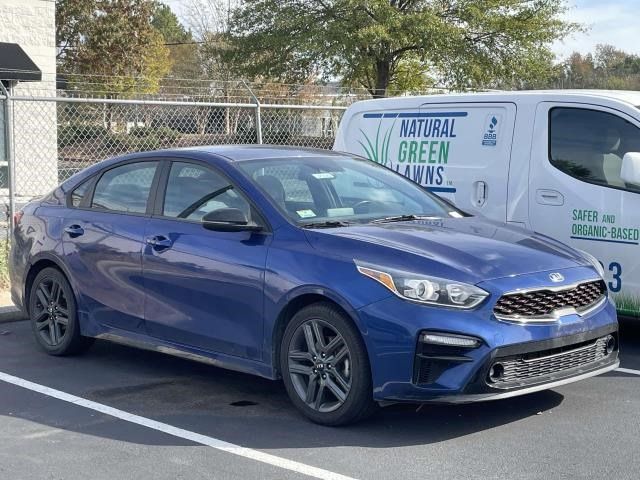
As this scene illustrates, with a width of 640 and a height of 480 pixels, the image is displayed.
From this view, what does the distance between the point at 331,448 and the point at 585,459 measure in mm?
1290

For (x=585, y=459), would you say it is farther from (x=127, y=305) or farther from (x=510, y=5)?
(x=510, y=5)

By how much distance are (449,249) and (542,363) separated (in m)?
0.80

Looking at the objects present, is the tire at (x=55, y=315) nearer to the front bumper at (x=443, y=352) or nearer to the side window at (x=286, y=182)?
the side window at (x=286, y=182)

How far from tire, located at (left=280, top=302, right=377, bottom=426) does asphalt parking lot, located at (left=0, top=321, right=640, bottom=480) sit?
124 millimetres

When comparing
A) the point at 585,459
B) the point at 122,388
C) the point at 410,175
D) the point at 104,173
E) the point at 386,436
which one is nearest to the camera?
the point at 585,459

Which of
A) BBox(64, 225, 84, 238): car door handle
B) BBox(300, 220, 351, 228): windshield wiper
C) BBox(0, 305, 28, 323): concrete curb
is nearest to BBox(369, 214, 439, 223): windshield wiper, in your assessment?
BBox(300, 220, 351, 228): windshield wiper

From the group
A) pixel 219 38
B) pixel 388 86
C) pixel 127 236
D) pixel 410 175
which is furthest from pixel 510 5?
pixel 127 236

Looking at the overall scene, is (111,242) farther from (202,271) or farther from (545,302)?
(545,302)

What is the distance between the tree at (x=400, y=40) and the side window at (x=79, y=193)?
2587 centimetres

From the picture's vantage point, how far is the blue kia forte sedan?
4.98 meters

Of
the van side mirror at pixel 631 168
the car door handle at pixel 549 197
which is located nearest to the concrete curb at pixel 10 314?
the car door handle at pixel 549 197

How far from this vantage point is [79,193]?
23.6 ft

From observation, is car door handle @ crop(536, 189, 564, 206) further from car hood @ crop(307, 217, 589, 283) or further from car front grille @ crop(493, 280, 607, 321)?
car front grille @ crop(493, 280, 607, 321)

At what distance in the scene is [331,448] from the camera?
5.00 m
